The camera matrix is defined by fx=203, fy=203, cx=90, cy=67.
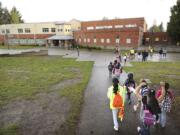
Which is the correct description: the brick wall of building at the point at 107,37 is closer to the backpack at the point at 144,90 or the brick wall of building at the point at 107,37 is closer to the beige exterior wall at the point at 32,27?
the beige exterior wall at the point at 32,27

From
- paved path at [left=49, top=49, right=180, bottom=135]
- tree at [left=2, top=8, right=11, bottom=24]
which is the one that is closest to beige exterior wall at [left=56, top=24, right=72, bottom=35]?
tree at [left=2, top=8, right=11, bottom=24]

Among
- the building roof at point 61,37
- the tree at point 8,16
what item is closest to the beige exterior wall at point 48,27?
the building roof at point 61,37

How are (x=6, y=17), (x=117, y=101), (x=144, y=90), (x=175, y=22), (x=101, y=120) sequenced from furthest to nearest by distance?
(x=6, y=17)
(x=175, y=22)
(x=101, y=120)
(x=144, y=90)
(x=117, y=101)

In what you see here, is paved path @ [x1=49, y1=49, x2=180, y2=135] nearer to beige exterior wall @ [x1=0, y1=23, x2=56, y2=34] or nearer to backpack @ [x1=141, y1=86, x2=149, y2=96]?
backpack @ [x1=141, y1=86, x2=149, y2=96]

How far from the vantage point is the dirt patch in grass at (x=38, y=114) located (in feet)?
24.2

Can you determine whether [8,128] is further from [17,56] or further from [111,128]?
[17,56]

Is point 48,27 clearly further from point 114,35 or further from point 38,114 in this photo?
point 38,114

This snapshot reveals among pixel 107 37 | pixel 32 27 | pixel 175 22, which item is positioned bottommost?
pixel 107 37

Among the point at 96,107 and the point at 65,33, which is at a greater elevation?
the point at 65,33

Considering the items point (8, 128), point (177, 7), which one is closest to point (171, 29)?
point (177, 7)

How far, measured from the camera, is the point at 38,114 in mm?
8742

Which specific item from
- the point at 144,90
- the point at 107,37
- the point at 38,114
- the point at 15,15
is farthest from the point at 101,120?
the point at 15,15

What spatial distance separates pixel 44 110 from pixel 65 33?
2234 inches

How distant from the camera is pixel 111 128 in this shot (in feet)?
24.0
